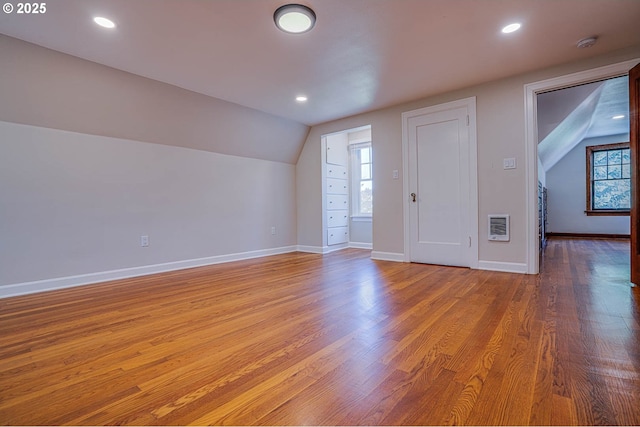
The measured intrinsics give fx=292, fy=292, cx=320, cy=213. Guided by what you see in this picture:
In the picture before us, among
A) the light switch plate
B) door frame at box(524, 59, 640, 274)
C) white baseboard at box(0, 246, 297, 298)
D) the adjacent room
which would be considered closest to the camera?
the adjacent room

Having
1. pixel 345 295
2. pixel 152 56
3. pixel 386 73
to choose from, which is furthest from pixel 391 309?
pixel 152 56

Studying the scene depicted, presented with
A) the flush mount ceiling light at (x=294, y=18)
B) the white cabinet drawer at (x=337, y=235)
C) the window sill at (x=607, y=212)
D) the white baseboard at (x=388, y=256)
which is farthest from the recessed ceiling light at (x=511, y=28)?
the window sill at (x=607, y=212)

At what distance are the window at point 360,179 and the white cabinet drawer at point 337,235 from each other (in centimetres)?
40

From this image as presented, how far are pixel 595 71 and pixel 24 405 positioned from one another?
15.3 ft

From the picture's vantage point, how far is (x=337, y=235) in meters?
5.50

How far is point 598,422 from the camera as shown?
0.96 meters

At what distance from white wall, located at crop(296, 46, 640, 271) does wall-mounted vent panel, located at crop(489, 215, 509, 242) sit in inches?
2.3

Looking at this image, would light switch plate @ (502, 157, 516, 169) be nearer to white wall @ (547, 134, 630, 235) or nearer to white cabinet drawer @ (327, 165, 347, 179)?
white cabinet drawer @ (327, 165, 347, 179)

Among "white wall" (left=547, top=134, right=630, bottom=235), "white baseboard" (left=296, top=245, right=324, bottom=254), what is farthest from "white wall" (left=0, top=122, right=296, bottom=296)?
"white wall" (left=547, top=134, right=630, bottom=235)

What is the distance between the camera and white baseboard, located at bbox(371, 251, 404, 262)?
13.5 ft

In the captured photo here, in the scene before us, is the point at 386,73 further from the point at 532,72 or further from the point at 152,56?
the point at 152,56

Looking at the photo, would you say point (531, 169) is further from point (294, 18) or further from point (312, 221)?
point (312, 221)

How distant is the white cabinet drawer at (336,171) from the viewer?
17.4ft

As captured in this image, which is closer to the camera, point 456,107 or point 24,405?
point 24,405
